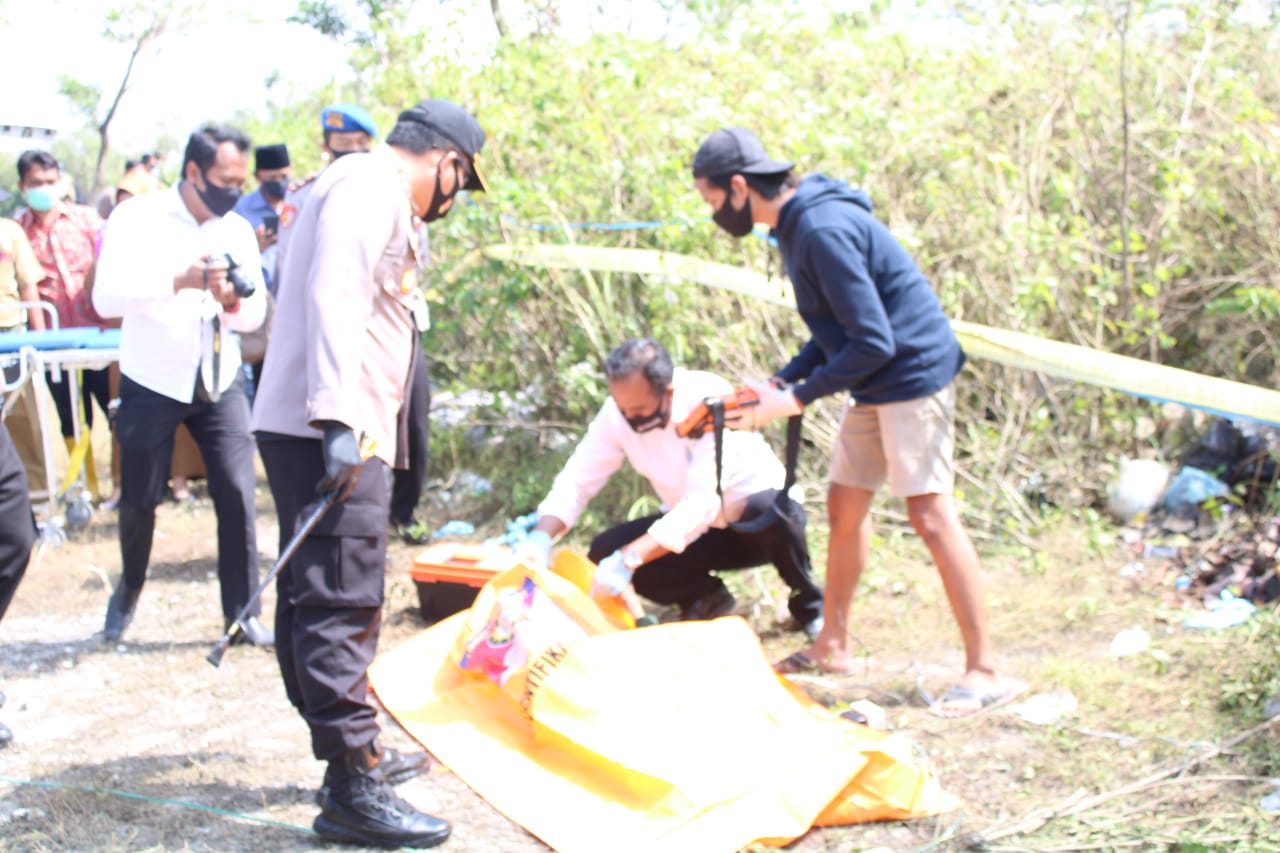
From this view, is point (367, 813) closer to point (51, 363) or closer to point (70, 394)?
point (51, 363)

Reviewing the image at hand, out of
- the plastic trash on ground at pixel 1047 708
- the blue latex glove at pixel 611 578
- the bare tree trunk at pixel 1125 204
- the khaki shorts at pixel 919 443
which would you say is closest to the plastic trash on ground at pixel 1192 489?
the bare tree trunk at pixel 1125 204

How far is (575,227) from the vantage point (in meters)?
6.09

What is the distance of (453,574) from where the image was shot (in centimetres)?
445

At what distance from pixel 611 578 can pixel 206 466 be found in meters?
1.55

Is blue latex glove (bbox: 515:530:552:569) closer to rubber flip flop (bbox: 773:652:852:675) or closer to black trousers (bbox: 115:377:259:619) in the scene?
rubber flip flop (bbox: 773:652:852:675)

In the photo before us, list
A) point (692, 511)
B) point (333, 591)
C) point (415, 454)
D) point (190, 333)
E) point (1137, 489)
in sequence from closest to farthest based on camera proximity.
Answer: point (333, 591) → point (692, 511) → point (190, 333) → point (1137, 489) → point (415, 454)

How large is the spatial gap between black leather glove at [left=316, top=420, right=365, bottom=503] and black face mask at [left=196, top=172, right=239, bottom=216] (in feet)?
6.27

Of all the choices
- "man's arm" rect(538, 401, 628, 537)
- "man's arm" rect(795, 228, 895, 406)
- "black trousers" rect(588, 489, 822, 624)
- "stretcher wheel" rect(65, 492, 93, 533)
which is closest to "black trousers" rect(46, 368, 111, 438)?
"stretcher wheel" rect(65, 492, 93, 533)

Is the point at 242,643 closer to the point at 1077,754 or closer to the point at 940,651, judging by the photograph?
the point at 940,651

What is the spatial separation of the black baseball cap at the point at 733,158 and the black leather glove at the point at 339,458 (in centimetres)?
156

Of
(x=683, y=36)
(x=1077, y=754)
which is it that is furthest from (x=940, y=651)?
(x=683, y=36)

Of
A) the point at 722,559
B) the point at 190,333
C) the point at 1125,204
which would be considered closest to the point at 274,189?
the point at 190,333

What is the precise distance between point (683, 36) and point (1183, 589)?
4.54 m

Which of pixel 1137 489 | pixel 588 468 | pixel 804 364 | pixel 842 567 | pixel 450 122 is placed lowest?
pixel 1137 489
